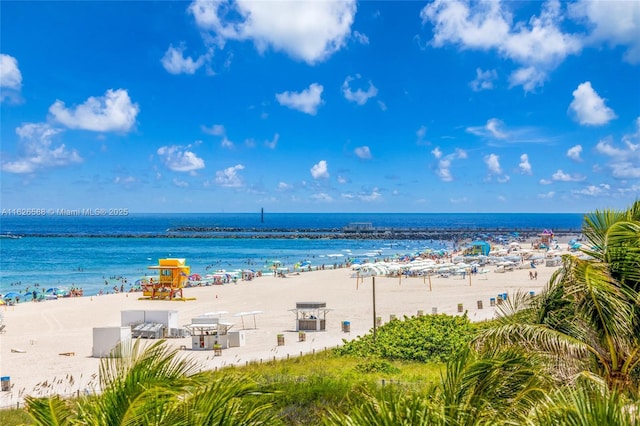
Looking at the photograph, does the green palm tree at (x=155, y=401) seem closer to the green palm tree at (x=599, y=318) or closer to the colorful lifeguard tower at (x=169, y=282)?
the green palm tree at (x=599, y=318)

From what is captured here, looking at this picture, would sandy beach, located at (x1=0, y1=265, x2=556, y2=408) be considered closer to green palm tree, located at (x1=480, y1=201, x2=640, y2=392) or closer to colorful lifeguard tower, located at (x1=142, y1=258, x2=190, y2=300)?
colorful lifeguard tower, located at (x1=142, y1=258, x2=190, y2=300)

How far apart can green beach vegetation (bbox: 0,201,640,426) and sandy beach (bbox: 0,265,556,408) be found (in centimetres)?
670

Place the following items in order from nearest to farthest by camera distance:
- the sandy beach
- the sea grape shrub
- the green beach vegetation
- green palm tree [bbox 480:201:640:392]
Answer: the green beach vegetation < green palm tree [bbox 480:201:640:392] < the sea grape shrub < the sandy beach

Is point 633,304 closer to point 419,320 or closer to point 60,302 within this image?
point 419,320

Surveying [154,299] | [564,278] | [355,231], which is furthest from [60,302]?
[355,231]

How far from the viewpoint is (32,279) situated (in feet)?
178

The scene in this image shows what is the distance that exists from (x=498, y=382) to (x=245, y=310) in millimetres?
26688

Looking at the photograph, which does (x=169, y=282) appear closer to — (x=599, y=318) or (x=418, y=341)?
(x=418, y=341)

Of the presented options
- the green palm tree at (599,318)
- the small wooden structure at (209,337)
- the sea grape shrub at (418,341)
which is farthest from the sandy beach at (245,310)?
the green palm tree at (599,318)

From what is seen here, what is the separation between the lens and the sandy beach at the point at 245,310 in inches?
709

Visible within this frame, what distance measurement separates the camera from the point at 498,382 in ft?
16.5

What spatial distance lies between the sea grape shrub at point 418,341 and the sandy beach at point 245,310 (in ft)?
7.49

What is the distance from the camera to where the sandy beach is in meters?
18.0

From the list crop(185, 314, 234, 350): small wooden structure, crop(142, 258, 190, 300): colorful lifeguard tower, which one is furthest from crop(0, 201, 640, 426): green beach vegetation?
crop(142, 258, 190, 300): colorful lifeguard tower
